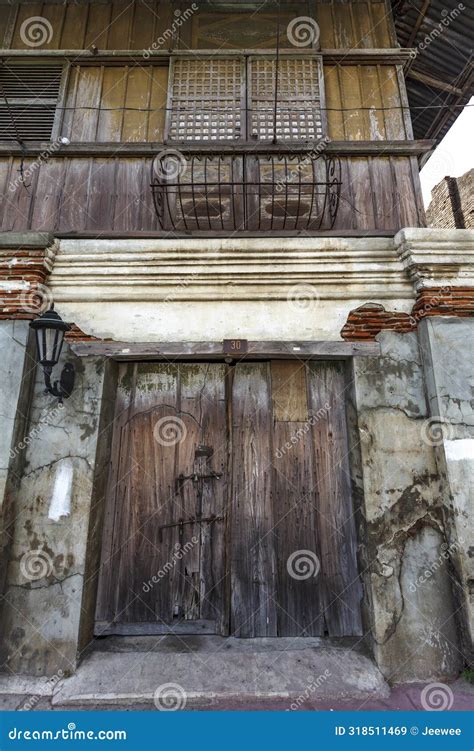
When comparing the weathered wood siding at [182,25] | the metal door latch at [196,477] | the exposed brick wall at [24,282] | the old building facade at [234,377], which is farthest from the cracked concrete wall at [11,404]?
the weathered wood siding at [182,25]

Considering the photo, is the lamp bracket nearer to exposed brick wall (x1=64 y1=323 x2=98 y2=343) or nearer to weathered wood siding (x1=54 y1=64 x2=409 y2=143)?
exposed brick wall (x1=64 y1=323 x2=98 y2=343)

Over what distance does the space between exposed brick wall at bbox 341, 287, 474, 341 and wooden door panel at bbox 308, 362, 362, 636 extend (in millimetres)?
429

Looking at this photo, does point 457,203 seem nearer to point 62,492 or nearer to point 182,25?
point 182,25

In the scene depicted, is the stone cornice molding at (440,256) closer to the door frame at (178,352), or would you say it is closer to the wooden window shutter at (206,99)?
the door frame at (178,352)

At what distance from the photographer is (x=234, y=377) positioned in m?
4.08

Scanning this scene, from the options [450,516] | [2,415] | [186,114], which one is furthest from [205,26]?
[450,516]

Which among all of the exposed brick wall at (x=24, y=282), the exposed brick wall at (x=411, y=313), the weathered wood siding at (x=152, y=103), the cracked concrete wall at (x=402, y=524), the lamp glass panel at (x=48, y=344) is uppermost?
the weathered wood siding at (x=152, y=103)

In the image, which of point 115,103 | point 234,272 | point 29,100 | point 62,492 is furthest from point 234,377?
point 29,100

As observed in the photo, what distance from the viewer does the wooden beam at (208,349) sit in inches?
148

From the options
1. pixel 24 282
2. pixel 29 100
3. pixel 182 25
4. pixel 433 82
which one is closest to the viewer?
pixel 24 282

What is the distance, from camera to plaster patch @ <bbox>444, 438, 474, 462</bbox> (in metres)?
3.41

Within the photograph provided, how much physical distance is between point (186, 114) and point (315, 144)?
1509mm

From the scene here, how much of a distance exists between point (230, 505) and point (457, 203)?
6.68 m

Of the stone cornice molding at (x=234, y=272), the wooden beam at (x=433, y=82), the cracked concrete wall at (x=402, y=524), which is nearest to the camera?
the cracked concrete wall at (x=402, y=524)
